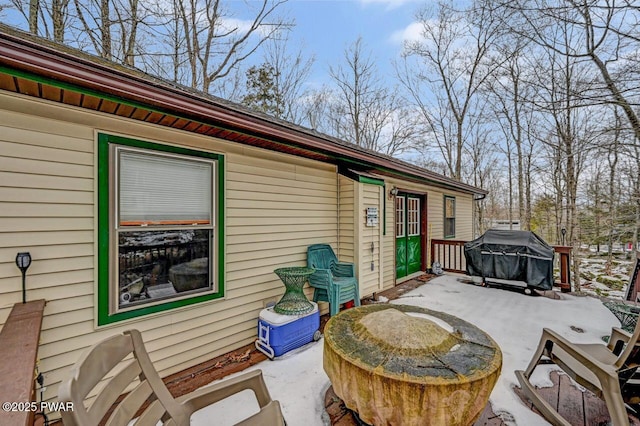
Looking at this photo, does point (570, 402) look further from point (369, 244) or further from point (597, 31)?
point (597, 31)

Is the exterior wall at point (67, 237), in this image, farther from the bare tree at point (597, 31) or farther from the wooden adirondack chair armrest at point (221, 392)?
the bare tree at point (597, 31)

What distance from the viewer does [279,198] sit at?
3.79 m

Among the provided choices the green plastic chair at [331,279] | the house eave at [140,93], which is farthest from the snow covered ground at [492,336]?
the house eave at [140,93]

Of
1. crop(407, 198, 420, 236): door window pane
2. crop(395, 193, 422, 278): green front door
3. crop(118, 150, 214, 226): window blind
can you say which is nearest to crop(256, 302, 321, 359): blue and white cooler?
crop(118, 150, 214, 226): window blind

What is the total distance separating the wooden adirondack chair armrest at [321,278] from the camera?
3.79m

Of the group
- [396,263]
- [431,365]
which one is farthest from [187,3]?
[431,365]

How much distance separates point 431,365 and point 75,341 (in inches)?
107

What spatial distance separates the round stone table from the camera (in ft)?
5.29

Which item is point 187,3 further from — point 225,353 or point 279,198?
point 225,353

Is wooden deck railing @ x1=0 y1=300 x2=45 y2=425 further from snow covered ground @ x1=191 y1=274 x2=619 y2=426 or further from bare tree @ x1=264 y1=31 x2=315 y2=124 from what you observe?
bare tree @ x1=264 y1=31 x2=315 y2=124

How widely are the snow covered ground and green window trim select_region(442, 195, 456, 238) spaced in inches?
80.6

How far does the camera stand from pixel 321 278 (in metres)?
3.84

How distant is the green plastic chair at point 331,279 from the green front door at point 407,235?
7.48 ft

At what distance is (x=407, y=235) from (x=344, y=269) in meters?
2.78
